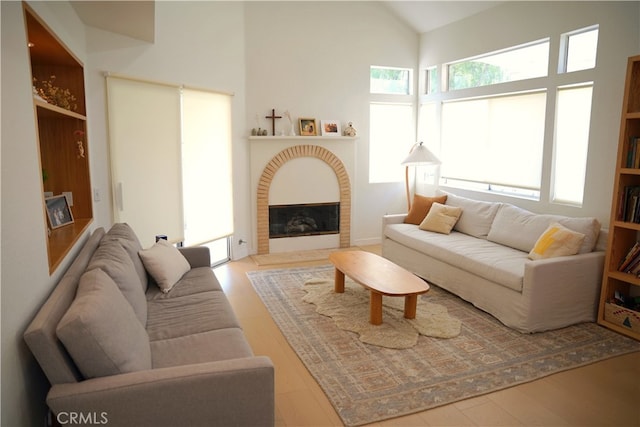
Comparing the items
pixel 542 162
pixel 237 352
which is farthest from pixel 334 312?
pixel 542 162

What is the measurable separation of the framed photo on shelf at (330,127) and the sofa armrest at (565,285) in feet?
11.0

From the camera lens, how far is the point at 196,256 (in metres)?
3.74

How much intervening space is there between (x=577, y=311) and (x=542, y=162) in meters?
1.64

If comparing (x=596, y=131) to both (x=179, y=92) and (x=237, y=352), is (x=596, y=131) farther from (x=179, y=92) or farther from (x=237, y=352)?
(x=179, y=92)

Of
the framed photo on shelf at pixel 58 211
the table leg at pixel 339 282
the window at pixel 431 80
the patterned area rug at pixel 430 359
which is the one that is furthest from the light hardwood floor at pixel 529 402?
the window at pixel 431 80

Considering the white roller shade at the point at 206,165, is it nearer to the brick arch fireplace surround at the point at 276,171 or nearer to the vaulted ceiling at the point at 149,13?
the brick arch fireplace surround at the point at 276,171

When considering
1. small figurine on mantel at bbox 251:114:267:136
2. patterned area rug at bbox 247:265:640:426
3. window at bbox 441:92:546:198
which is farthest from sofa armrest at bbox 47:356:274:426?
small figurine on mantel at bbox 251:114:267:136

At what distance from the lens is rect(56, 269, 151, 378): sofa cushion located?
167 cm

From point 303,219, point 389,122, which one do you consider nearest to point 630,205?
point 389,122

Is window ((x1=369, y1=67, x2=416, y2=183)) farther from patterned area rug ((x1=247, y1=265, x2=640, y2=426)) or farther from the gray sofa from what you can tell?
the gray sofa

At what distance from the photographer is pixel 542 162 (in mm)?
4562

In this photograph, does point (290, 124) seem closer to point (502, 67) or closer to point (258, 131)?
Answer: point (258, 131)

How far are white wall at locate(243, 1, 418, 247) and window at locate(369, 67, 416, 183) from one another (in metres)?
0.13

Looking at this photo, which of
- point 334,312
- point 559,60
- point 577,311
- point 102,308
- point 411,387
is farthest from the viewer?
point 559,60
